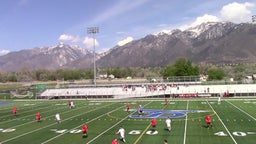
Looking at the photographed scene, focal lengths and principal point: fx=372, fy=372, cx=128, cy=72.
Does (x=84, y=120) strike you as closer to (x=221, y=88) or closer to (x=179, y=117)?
(x=179, y=117)

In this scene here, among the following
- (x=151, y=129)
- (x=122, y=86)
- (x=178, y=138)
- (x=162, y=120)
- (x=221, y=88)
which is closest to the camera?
(x=178, y=138)

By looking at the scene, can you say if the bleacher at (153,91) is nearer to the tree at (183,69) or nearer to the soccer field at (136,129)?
the soccer field at (136,129)

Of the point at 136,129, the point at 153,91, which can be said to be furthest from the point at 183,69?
the point at 136,129

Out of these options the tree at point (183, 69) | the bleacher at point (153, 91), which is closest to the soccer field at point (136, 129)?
the bleacher at point (153, 91)

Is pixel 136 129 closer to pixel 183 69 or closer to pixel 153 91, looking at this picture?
pixel 153 91

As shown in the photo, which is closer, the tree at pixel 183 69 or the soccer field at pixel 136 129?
the soccer field at pixel 136 129

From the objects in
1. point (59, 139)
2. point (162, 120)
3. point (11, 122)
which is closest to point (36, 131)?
point (59, 139)

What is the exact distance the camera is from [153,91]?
7288cm

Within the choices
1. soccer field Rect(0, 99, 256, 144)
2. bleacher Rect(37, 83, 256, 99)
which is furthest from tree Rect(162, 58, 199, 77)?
soccer field Rect(0, 99, 256, 144)

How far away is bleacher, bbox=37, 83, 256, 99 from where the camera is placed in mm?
69312

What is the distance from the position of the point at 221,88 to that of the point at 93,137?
161ft

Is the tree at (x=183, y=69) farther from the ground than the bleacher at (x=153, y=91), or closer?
farther from the ground

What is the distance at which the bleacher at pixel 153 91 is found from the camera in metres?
69.3

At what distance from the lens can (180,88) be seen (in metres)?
74.4
